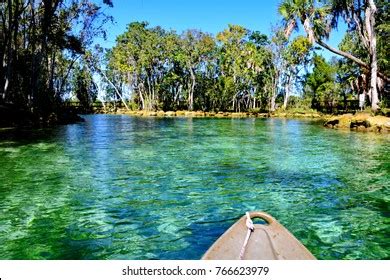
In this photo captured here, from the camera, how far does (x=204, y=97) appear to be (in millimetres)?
72000

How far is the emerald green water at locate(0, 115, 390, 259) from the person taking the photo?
648cm

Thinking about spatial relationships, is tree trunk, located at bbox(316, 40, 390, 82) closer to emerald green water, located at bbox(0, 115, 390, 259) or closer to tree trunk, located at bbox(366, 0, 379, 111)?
tree trunk, located at bbox(366, 0, 379, 111)

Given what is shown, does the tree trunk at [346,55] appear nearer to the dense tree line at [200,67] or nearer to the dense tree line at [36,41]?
the dense tree line at [200,67]

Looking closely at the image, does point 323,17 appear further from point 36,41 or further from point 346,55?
point 36,41

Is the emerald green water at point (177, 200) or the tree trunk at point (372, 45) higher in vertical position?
the tree trunk at point (372, 45)

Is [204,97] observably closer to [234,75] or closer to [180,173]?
[234,75]

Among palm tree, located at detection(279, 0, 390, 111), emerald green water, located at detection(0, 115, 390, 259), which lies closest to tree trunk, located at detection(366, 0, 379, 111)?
palm tree, located at detection(279, 0, 390, 111)

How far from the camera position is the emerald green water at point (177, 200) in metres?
6.48

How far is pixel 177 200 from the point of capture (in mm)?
9039

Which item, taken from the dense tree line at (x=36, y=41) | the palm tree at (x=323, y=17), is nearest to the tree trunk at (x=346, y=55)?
the palm tree at (x=323, y=17)

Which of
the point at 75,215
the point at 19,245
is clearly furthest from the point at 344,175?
the point at 19,245

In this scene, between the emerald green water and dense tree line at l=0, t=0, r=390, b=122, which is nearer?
the emerald green water

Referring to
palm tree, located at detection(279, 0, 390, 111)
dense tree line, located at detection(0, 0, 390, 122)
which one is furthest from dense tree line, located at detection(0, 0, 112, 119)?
palm tree, located at detection(279, 0, 390, 111)

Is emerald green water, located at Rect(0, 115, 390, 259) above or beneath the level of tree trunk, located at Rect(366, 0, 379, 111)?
beneath
